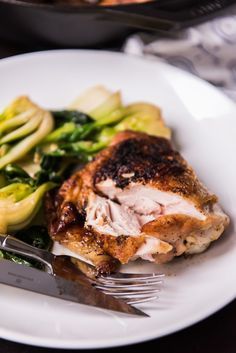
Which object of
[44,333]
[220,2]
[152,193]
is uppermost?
[220,2]

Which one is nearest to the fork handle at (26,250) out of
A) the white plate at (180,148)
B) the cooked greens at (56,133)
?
the white plate at (180,148)

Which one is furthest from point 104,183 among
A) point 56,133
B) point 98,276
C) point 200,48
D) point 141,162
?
point 200,48

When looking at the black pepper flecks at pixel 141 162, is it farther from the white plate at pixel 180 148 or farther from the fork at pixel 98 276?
Result: the fork at pixel 98 276

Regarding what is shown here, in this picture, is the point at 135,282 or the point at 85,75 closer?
the point at 135,282

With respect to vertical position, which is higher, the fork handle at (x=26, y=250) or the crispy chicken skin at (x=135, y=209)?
the crispy chicken skin at (x=135, y=209)

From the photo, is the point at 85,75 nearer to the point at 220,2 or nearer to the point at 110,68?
the point at 110,68

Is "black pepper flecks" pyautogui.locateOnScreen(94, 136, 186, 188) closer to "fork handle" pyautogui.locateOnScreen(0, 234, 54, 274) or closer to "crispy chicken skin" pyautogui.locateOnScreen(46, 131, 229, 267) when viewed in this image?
"crispy chicken skin" pyautogui.locateOnScreen(46, 131, 229, 267)

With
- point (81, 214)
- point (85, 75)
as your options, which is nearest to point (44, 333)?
point (81, 214)
